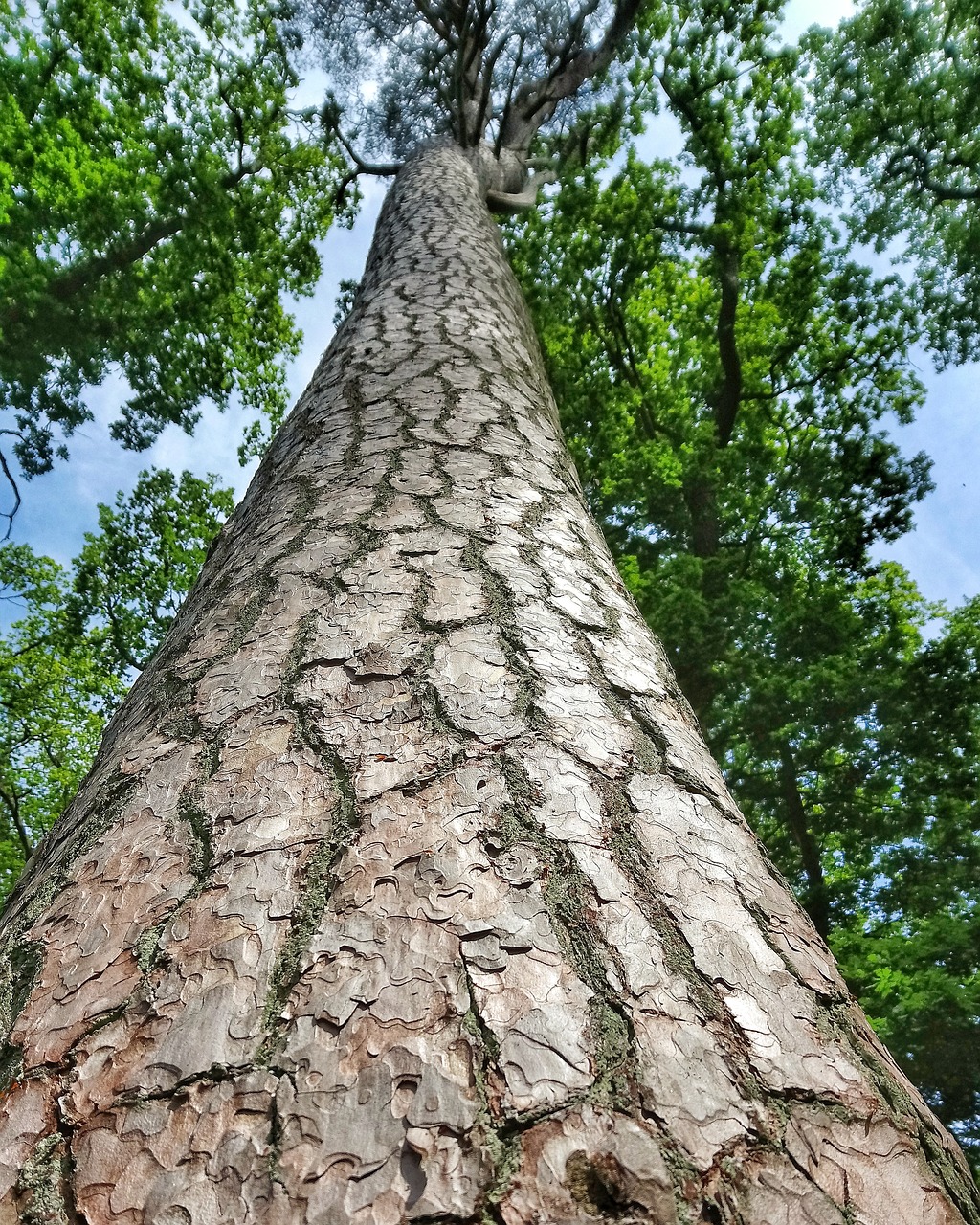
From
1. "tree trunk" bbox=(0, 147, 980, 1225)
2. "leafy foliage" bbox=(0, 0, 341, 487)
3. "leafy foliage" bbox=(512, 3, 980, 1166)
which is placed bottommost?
"tree trunk" bbox=(0, 147, 980, 1225)

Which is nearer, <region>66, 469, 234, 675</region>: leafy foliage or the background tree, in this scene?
the background tree

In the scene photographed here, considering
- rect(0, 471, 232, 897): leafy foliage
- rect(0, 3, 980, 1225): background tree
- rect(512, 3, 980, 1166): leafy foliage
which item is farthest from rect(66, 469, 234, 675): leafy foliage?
rect(0, 3, 980, 1225): background tree

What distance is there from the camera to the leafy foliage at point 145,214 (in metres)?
7.23

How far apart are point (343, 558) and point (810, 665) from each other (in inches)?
293

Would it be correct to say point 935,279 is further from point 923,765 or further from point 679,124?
point 923,765

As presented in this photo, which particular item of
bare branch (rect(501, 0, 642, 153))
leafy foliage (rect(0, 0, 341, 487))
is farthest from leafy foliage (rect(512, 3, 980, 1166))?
leafy foliage (rect(0, 0, 341, 487))

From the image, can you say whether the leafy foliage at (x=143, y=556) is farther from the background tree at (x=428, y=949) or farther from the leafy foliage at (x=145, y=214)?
the background tree at (x=428, y=949)

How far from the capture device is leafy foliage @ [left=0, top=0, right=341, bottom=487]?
7230mm

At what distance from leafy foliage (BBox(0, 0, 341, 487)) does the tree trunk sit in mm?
8302

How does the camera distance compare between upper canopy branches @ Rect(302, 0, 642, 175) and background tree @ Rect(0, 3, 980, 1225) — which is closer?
background tree @ Rect(0, 3, 980, 1225)

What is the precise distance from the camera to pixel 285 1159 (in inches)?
17.8

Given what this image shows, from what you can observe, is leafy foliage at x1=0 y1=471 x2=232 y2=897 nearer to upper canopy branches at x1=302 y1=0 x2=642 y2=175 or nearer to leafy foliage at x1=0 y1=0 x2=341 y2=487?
leafy foliage at x1=0 y1=0 x2=341 y2=487

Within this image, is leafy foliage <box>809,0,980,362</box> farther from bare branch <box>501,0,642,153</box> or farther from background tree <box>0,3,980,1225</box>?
background tree <box>0,3,980,1225</box>

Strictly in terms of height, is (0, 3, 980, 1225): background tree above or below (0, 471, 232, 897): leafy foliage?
below
